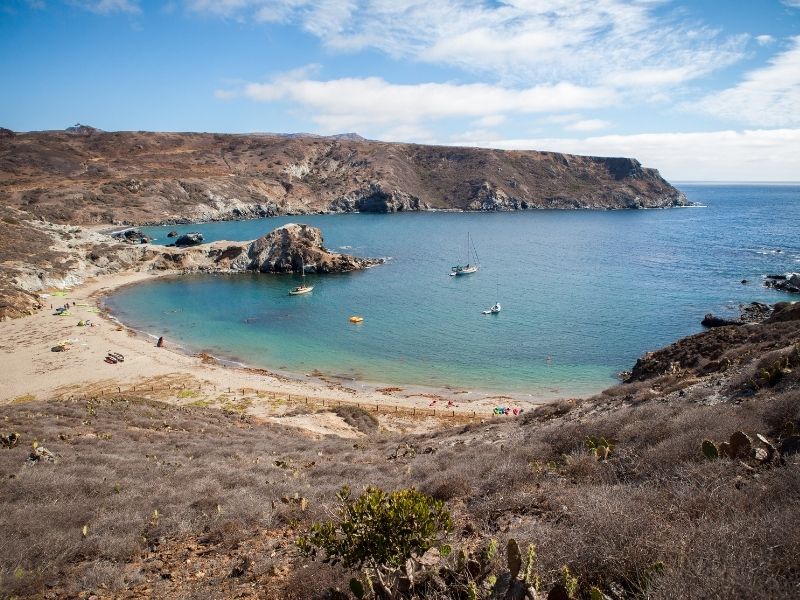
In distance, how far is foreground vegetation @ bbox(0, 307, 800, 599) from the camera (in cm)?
545

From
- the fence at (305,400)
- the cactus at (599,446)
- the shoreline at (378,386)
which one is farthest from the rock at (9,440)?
the shoreline at (378,386)

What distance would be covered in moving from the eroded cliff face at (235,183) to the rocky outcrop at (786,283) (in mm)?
122842

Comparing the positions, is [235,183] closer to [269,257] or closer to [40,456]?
[269,257]

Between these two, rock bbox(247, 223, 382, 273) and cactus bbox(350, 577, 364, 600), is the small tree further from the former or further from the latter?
rock bbox(247, 223, 382, 273)

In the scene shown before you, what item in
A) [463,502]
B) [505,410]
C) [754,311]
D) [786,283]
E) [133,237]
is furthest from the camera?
[133,237]

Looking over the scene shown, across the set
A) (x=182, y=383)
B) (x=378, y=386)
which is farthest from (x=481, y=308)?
(x=182, y=383)

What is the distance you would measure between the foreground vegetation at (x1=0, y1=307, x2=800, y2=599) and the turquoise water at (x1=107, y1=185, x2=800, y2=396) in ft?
67.0

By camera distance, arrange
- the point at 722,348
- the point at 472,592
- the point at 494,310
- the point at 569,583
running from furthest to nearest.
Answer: the point at 494,310, the point at 722,348, the point at 472,592, the point at 569,583

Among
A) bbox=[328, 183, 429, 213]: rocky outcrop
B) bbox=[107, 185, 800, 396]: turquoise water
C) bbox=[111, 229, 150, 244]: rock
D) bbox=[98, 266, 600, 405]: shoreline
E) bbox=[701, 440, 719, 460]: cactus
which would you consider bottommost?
bbox=[98, 266, 600, 405]: shoreline

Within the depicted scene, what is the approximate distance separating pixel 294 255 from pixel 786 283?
229 feet

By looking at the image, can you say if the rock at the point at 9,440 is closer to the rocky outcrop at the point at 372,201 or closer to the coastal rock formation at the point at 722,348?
the coastal rock formation at the point at 722,348

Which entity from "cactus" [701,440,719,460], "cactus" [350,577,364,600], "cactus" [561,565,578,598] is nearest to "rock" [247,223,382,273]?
"cactus" [701,440,719,460]

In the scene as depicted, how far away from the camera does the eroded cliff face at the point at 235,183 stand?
12625 centimetres

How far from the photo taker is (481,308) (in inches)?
2213
